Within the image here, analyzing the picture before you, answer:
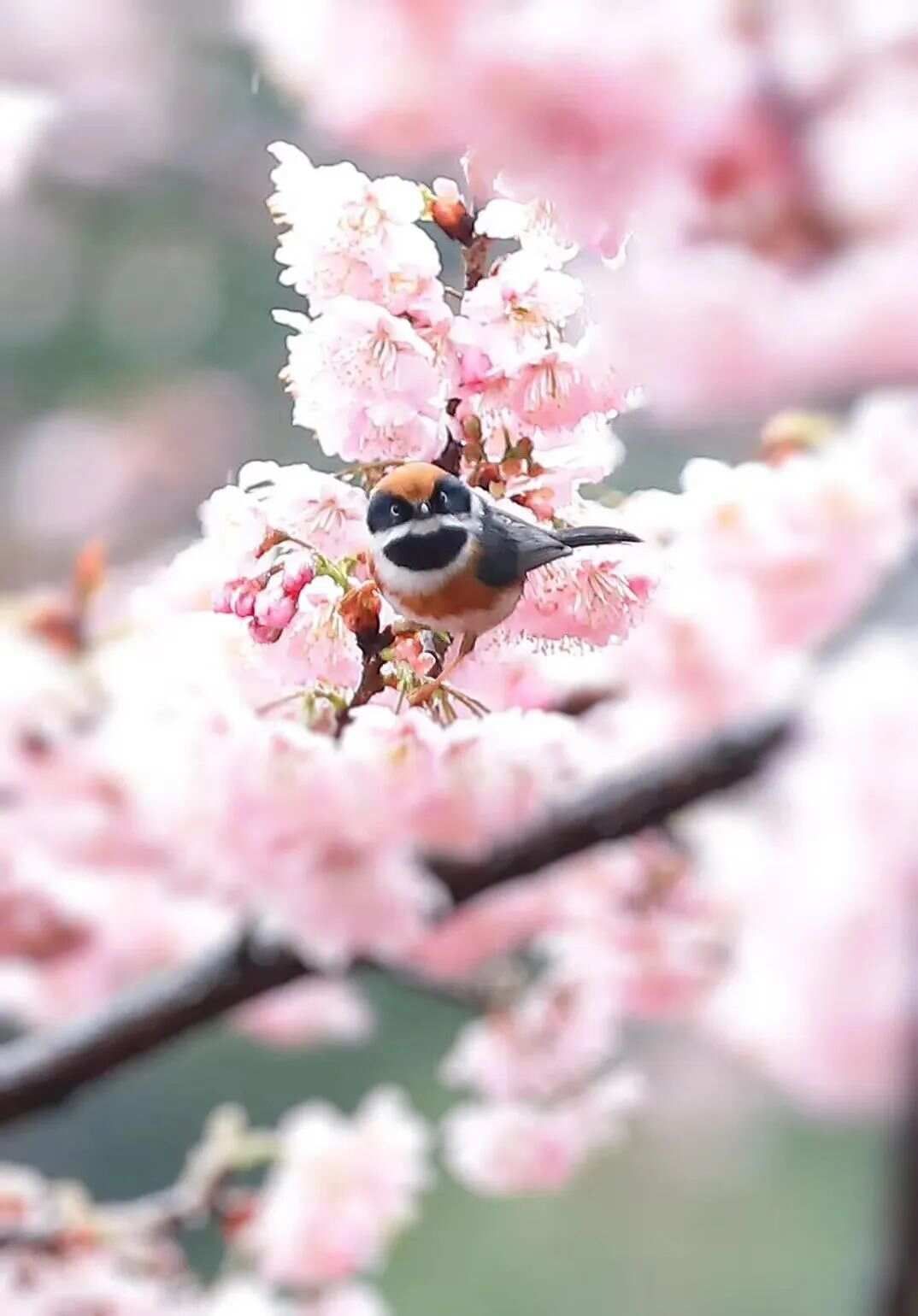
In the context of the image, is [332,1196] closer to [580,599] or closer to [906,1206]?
[906,1206]

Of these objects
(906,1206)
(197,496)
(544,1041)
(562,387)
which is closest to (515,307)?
(562,387)

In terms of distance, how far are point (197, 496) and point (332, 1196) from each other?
340mm


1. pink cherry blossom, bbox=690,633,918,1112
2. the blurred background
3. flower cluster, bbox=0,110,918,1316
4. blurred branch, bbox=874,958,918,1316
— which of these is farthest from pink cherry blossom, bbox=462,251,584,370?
blurred branch, bbox=874,958,918,1316

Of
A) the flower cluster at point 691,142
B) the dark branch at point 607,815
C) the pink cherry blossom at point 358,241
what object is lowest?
the pink cherry blossom at point 358,241

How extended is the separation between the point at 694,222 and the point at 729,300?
0.05 m

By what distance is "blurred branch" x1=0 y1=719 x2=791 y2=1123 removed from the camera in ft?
1.62

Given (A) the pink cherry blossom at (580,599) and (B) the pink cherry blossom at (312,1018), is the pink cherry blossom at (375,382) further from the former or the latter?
(B) the pink cherry blossom at (312,1018)

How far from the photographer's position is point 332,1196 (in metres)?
0.65

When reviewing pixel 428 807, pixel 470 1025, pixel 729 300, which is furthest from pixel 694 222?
pixel 470 1025

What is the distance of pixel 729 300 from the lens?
601 millimetres

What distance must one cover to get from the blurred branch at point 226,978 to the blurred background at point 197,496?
0.10 m

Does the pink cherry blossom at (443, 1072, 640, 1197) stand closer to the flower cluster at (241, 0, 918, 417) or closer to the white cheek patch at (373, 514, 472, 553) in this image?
the flower cluster at (241, 0, 918, 417)

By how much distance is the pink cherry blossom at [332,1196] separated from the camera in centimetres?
64

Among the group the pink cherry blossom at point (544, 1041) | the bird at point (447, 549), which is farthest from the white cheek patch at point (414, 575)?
the pink cherry blossom at point (544, 1041)
